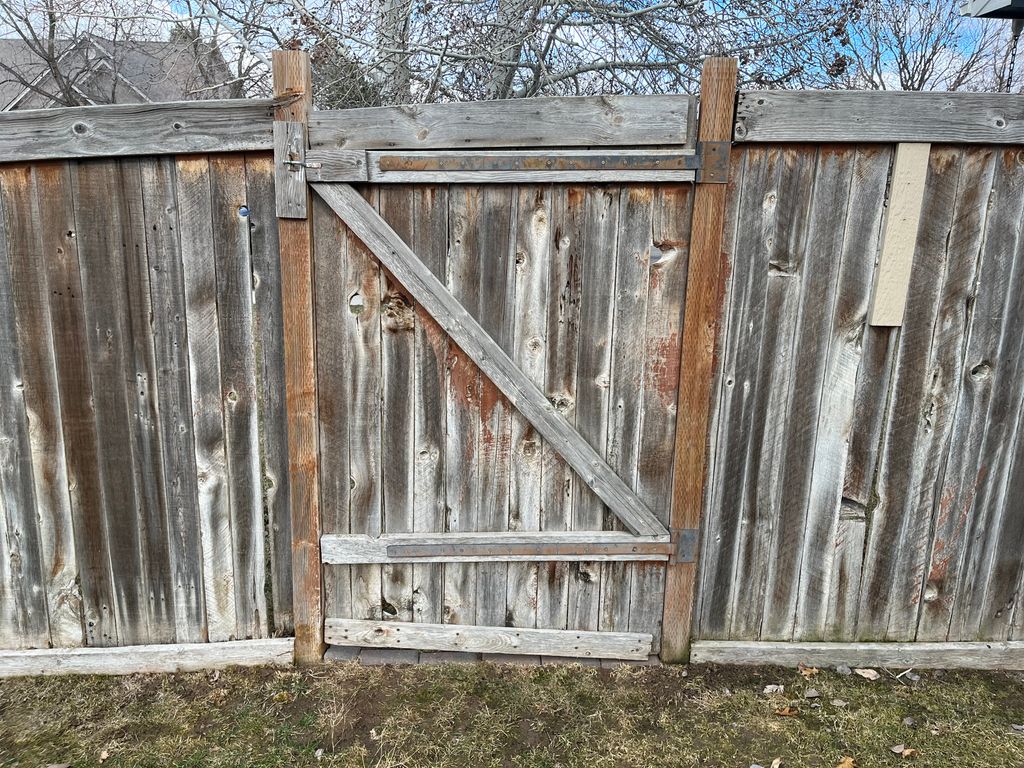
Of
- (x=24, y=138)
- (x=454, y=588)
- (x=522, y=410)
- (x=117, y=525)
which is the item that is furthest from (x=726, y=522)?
(x=24, y=138)

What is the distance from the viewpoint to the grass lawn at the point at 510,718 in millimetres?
2318

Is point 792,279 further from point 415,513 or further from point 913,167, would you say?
point 415,513

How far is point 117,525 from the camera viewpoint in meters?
2.67

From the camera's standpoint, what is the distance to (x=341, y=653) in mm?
2812

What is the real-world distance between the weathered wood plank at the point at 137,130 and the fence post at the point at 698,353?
1.63 m

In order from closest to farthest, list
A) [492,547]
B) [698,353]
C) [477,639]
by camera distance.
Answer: [698,353]
[492,547]
[477,639]

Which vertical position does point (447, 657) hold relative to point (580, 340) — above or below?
below

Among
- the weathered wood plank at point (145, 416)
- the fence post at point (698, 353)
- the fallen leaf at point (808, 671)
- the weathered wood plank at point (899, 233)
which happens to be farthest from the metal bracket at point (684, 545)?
the weathered wood plank at point (145, 416)

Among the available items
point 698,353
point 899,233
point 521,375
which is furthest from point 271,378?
point 899,233

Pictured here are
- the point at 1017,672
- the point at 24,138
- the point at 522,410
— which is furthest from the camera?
the point at 1017,672

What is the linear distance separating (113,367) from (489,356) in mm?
1512

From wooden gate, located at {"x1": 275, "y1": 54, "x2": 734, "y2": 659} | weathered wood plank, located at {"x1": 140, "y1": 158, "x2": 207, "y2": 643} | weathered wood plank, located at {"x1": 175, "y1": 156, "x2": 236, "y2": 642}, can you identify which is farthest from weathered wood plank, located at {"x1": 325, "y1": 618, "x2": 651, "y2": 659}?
weathered wood plank, located at {"x1": 140, "y1": 158, "x2": 207, "y2": 643}

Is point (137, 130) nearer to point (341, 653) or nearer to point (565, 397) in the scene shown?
point (565, 397)

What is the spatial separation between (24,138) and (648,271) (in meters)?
2.38
